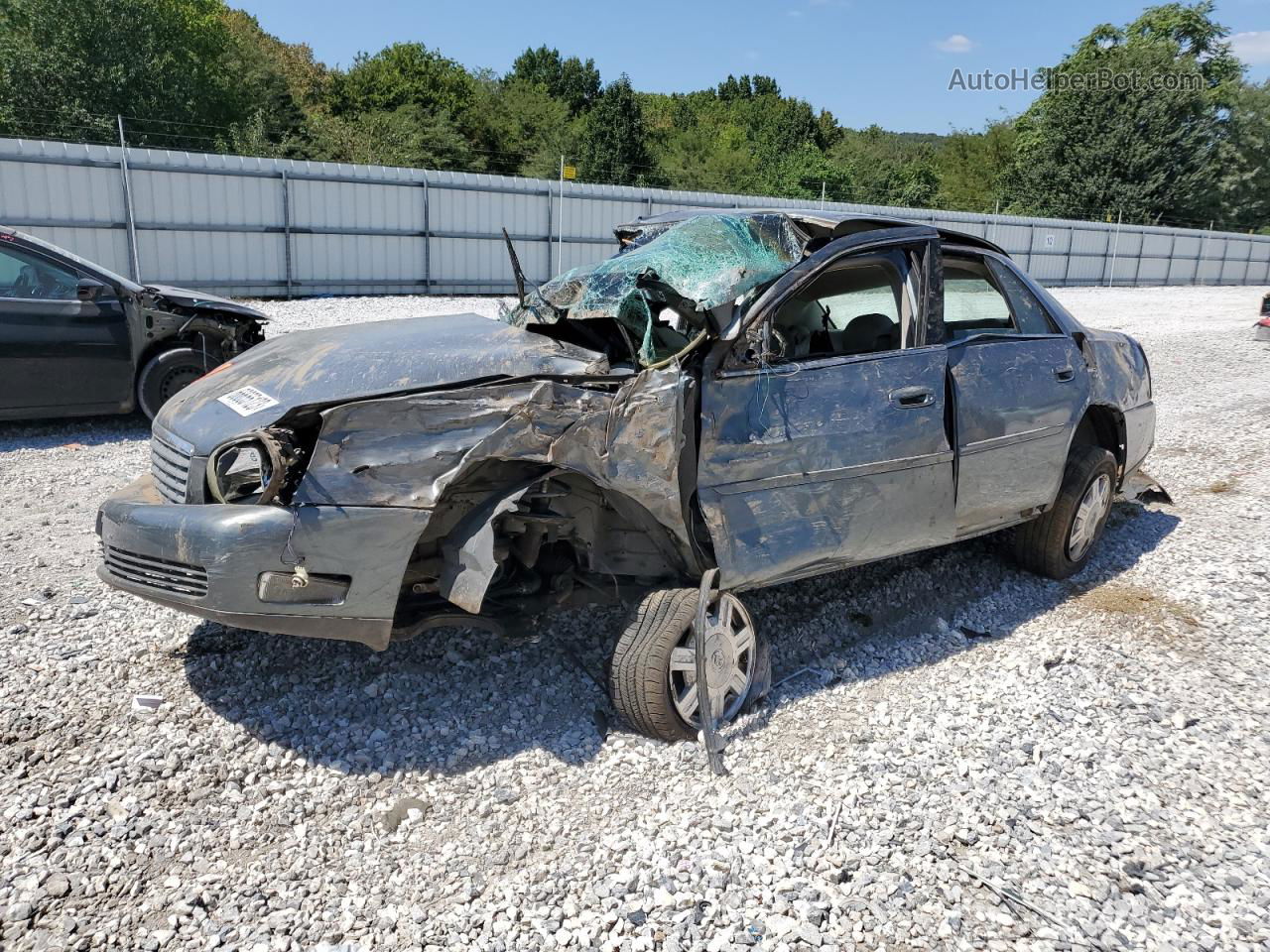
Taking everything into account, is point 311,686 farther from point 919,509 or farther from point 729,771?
point 919,509

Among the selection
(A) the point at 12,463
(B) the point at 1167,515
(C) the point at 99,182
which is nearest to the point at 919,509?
(B) the point at 1167,515

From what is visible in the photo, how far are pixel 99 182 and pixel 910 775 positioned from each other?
15755 millimetres

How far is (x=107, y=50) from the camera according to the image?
3528cm

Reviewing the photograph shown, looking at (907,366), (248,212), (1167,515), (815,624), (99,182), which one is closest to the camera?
(907,366)

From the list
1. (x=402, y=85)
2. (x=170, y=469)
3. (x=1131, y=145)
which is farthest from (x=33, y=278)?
(x=1131, y=145)

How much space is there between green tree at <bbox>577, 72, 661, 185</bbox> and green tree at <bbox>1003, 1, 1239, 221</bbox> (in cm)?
1991

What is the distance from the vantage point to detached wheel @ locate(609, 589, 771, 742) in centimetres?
338

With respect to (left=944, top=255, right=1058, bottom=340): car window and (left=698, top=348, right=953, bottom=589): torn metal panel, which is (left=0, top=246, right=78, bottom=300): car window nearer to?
(left=698, top=348, right=953, bottom=589): torn metal panel

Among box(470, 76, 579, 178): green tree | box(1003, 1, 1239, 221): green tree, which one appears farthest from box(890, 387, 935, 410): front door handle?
box(1003, 1, 1239, 221): green tree

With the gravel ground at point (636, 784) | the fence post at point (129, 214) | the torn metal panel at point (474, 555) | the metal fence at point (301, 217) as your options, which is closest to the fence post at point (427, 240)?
Result: the metal fence at point (301, 217)

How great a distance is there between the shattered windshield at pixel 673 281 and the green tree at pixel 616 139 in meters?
38.7

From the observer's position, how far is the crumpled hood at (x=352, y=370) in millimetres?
3240

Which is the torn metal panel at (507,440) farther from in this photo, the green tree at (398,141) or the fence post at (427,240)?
the green tree at (398,141)

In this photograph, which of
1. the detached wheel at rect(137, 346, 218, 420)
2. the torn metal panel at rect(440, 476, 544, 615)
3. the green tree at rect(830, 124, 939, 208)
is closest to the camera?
the torn metal panel at rect(440, 476, 544, 615)
